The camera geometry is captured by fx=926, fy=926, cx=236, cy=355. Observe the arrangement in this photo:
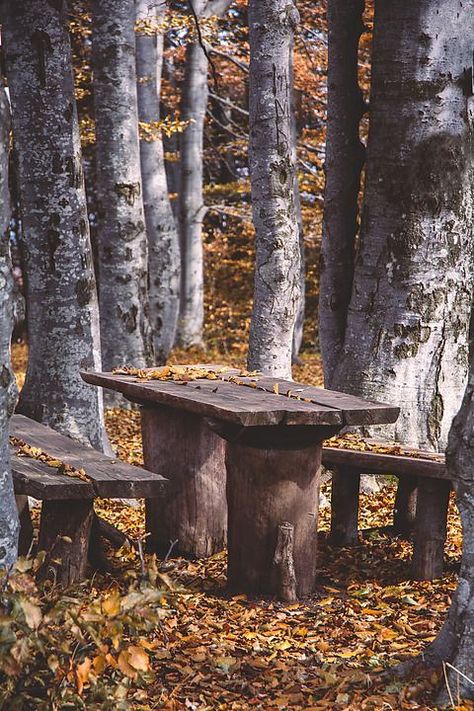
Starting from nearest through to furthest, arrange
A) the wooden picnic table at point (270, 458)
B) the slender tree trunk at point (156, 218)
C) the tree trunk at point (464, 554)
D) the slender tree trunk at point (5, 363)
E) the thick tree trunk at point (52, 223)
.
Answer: the slender tree trunk at point (5, 363) < the tree trunk at point (464, 554) < the wooden picnic table at point (270, 458) < the thick tree trunk at point (52, 223) < the slender tree trunk at point (156, 218)

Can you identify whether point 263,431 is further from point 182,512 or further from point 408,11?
point 408,11

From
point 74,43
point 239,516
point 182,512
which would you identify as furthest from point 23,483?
point 74,43

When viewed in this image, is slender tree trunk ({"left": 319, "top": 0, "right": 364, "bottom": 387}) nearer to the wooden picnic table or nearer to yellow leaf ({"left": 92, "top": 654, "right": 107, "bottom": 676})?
the wooden picnic table

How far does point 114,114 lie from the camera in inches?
378

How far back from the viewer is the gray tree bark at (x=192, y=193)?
54.6ft

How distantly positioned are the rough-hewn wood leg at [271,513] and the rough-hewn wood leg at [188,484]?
0.74m

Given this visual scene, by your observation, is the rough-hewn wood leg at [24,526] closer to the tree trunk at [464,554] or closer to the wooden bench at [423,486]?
the wooden bench at [423,486]

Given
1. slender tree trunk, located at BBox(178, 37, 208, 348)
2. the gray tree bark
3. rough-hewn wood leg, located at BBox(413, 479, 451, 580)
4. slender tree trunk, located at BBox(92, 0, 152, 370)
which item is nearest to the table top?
rough-hewn wood leg, located at BBox(413, 479, 451, 580)

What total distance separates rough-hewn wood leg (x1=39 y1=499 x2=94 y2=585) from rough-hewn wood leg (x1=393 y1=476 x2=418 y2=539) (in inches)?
79.3

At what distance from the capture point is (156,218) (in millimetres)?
14297

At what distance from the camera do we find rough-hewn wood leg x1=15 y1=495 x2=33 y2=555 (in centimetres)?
509

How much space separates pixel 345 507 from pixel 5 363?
2904 millimetres

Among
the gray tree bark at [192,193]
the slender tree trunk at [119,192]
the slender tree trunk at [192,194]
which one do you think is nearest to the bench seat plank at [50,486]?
the slender tree trunk at [119,192]

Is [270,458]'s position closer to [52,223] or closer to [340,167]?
[52,223]
